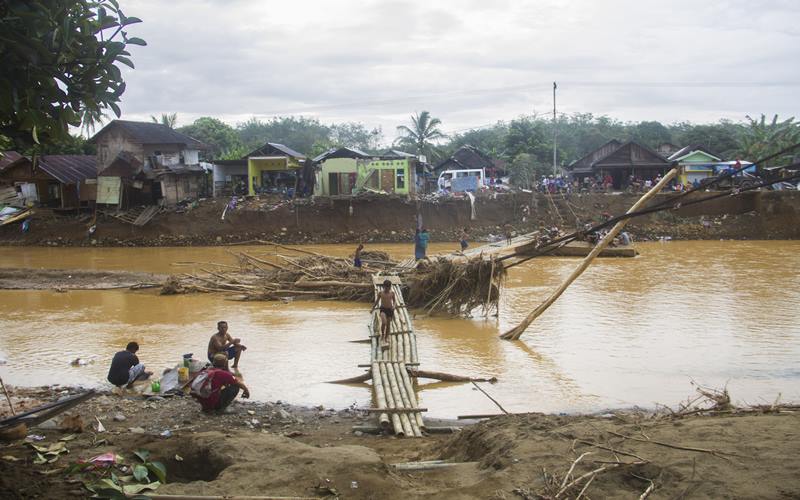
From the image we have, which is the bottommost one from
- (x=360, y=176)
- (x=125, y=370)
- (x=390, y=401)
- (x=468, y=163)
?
(x=390, y=401)

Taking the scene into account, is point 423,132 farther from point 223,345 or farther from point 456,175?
point 223,345

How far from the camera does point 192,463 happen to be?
19.9 ft

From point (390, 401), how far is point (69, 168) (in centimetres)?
3356

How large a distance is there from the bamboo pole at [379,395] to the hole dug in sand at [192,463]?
2.45 metres

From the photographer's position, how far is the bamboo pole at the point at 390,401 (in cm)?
779

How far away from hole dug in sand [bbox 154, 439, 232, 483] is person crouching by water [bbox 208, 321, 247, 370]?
13.2 ft

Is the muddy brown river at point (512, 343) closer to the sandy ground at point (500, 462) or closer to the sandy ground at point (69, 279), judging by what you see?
the sandy ground at point (69, 279)

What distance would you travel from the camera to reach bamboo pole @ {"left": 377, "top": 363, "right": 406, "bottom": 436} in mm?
7793

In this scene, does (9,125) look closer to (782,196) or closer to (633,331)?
(633,331)

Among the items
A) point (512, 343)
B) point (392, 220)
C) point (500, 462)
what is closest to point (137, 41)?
point (500, 462)

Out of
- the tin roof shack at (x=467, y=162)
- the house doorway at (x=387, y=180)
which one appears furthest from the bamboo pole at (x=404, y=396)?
the tin roof shack at (x=467, y=162)

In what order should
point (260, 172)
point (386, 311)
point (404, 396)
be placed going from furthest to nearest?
point (260, 172)
point (386, 311)
point (404, 396)

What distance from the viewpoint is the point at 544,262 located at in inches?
1033

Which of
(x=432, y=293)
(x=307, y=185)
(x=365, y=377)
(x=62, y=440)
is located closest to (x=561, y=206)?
(x=307, y=185)
